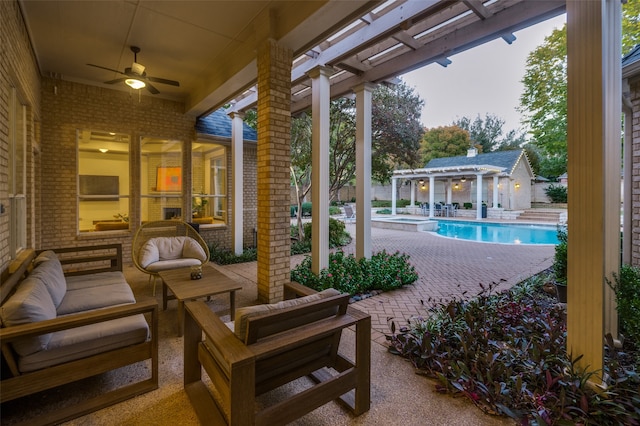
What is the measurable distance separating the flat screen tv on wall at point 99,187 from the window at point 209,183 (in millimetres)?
1627

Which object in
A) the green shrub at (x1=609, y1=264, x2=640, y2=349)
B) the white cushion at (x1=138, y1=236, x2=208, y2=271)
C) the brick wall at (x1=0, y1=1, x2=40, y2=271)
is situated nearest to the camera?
the green shrub at (x1=609, y1=264, x2=640, y2=349)

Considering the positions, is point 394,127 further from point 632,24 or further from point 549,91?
point 549,91

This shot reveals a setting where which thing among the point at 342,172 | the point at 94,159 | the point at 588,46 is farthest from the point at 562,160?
the point at 94,159

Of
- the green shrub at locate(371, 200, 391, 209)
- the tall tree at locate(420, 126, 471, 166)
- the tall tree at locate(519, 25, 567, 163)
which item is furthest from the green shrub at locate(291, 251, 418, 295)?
the tall tree at locate(420, 126, 471, 166)

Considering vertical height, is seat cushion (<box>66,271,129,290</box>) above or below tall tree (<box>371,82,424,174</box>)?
below

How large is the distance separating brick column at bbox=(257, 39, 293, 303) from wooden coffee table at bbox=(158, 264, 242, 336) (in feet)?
2.01

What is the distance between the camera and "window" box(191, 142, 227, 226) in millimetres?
7695

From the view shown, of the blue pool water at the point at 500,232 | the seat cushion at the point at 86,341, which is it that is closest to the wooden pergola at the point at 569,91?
the seat cushion at the point at 86,341

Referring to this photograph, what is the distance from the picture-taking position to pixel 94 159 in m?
6.25

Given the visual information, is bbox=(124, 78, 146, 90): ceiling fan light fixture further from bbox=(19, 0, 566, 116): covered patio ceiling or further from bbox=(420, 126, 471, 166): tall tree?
bbox=(420, 126, 471, 166): tall tree

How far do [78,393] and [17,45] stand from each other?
384cm

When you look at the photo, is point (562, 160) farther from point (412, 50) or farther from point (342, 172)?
point (412, 50)

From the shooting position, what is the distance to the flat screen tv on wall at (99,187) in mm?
6160

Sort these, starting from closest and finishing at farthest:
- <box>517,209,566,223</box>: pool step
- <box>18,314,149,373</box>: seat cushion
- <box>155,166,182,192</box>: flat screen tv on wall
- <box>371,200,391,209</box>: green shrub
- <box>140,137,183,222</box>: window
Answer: <box>18,314,149,373</box>: seat cushion
<box>140,137,183,222</box>: window
<box>155,166,182,192</box>: flat screen tv on wall
<box>517,209,566,223</box>: pool step
<box>371,200,391,209</box>: green shrub
